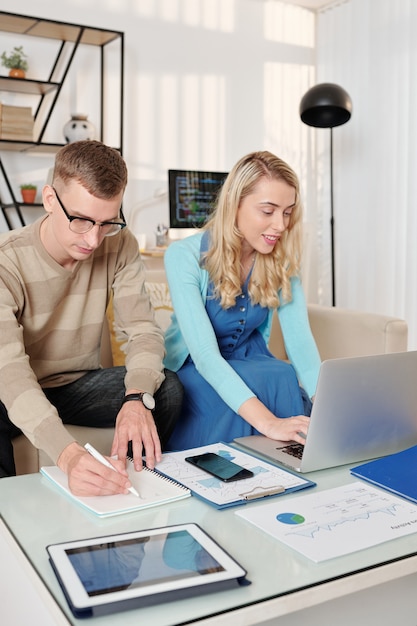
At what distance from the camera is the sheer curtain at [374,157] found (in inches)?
159

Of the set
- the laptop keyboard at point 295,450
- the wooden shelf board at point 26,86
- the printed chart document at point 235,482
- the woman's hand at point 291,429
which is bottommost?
the printed chart document at point 235,482

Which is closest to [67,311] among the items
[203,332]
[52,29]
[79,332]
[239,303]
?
[79,332]

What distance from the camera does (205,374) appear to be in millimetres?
1797

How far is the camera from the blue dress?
1880 mm

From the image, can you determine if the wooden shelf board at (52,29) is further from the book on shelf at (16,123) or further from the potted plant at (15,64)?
the book on shelf at (16,123)

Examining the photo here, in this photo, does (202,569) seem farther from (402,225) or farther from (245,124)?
(245,124)

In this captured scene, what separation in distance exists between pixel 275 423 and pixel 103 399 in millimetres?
514

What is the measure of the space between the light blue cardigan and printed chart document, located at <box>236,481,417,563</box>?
0.53 m

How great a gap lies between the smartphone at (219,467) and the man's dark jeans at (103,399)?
0.41m

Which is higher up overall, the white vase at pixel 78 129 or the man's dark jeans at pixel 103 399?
the white vase at pixel 78 129

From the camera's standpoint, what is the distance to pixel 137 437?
55.4 inches

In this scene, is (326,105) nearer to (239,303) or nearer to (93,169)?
(239,303)

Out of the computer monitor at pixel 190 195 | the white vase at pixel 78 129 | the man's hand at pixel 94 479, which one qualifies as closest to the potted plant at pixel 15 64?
the white vase at pixel 78 129

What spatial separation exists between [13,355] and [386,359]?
0.76 metres
